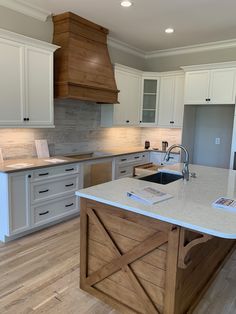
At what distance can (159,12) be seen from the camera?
3398 millimetres

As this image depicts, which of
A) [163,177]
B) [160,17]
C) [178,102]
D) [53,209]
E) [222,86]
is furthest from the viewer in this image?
[178,102]

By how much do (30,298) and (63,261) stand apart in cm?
58

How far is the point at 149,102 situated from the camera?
5.32 meters

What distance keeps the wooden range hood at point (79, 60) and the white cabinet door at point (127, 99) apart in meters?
0.52

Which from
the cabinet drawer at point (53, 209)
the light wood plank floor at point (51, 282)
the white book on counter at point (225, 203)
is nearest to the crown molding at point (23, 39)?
the cabinet drawer at point (53, 209)

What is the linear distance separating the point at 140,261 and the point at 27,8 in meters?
3.32

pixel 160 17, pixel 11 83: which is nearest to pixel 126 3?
pixel 160 17

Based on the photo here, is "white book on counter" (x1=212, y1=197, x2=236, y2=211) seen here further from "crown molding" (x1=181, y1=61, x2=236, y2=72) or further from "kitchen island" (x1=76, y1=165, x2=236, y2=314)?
"crown molding" (x1=181, y1=61, x2=236, y2=72)

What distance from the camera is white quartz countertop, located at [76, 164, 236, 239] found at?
57.9 inches

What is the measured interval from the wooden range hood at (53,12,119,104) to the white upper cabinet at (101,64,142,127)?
0.47 metres

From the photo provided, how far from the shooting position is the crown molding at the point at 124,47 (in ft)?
15.1

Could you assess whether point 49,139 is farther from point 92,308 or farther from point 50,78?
point 92,308

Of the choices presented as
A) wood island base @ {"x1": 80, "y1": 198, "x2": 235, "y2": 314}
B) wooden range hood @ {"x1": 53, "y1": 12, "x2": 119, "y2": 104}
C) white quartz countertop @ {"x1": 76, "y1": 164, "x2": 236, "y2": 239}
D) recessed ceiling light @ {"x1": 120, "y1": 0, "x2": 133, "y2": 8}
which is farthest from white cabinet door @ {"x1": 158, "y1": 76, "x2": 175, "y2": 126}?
wood island base @ {"x1": 80, "y1": 198, "x2": 235, "y2": 314}

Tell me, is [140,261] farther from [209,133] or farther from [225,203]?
[209,133]
